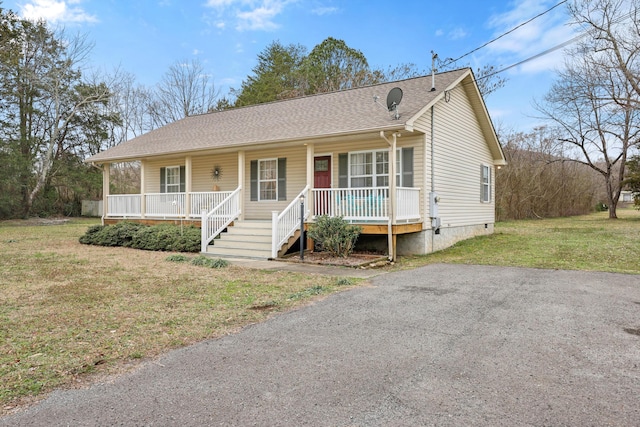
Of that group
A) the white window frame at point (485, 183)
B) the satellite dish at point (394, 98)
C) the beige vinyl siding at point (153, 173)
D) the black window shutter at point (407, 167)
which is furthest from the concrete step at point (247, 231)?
the white window frame at point (485, 183)

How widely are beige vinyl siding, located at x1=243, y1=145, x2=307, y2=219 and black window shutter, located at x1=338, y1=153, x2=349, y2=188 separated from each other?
1355mm

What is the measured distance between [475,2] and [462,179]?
21.3 ft

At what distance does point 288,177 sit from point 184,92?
971 inches

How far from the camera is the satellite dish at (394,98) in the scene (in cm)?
976

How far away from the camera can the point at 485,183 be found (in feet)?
50.6

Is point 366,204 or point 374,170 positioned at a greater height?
point 374,170

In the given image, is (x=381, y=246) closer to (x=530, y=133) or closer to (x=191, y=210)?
(x=191, y=210)

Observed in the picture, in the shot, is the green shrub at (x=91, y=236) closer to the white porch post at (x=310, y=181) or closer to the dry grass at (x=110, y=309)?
the dry grass at (x=110, y=309)

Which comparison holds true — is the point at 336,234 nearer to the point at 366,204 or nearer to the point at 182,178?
the point at 366,204

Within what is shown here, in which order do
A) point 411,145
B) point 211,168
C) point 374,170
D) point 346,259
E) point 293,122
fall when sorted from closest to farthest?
point 346,259 < point 411,145 < point 374,170 < point 293,122 < point 211,168

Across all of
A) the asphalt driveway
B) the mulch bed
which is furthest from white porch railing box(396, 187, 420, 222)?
the asphalt driveway

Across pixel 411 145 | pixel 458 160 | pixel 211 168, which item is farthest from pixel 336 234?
pixel 211 168

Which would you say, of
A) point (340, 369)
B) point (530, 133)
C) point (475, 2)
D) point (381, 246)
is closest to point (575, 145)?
point (530, 133)

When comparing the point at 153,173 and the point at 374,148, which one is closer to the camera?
the point at 374,148
